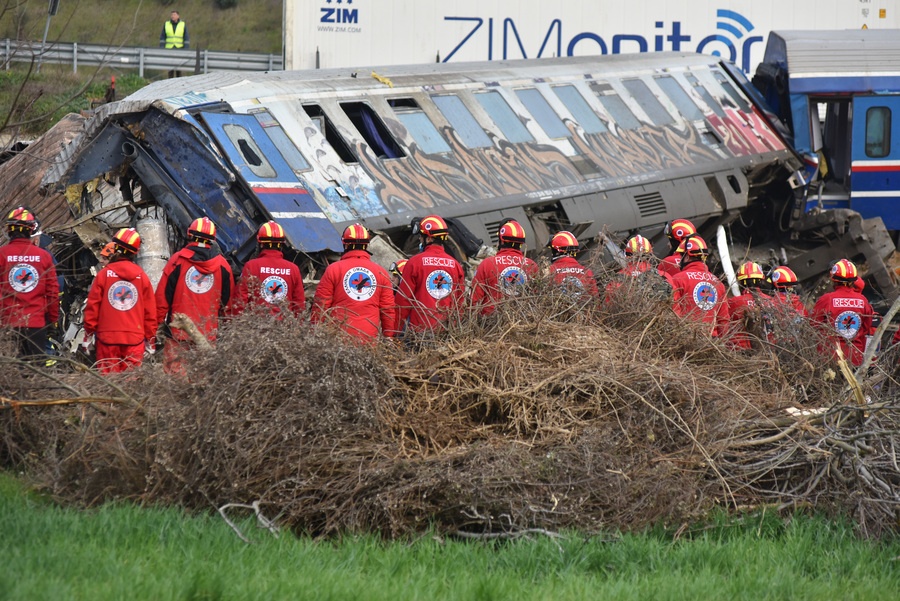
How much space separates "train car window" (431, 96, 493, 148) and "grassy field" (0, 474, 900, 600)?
763 centimetres

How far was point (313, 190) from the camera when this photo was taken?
12156 mm

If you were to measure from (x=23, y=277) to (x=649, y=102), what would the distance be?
9146 mm

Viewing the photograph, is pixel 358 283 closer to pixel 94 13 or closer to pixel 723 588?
pixel 723 588

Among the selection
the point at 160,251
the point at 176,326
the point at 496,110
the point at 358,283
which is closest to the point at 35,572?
the point at 176,326

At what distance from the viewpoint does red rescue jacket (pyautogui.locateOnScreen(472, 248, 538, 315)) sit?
30.3ft

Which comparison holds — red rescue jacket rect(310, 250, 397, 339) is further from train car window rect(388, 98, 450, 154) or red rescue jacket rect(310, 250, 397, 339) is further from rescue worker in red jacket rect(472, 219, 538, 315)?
train car window rect(388, 98, 450, 154)

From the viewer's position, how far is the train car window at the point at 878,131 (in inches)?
647

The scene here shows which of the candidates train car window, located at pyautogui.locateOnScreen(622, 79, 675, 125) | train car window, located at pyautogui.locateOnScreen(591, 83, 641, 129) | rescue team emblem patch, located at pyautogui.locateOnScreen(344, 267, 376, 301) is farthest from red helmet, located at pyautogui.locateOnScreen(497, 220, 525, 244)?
train car window, located at pyautogui.locateOnScreen(622, 79, 675, 125)

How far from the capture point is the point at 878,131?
16453 mm

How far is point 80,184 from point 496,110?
5093 millimetres

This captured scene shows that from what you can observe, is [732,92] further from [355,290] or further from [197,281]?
[197,281]

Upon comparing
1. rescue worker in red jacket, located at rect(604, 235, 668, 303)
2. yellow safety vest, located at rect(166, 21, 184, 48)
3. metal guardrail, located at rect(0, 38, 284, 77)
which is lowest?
rescue worker in red jacket, located at rect(604, 235, 668, 303)

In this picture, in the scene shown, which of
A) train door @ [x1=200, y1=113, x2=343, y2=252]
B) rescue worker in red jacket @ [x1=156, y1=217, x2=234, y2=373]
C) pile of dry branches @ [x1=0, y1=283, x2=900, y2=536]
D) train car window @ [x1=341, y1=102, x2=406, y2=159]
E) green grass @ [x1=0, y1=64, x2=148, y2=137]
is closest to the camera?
pile of dry branches @ [x1=0, y1=283, x2=900, y2=536]

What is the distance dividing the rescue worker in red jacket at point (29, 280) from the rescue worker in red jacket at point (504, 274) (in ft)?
12.5
